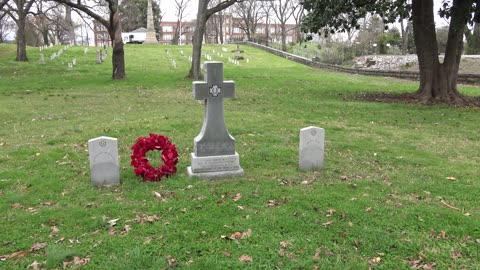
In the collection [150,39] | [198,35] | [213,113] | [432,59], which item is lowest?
[213,113]

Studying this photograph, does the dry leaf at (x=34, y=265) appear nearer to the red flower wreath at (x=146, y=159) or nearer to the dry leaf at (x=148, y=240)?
the dry leaf at (x=148, y=240)

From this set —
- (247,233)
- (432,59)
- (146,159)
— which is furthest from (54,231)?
(432,59)

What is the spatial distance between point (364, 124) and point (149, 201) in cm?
771

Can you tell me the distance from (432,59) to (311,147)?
11508 mm

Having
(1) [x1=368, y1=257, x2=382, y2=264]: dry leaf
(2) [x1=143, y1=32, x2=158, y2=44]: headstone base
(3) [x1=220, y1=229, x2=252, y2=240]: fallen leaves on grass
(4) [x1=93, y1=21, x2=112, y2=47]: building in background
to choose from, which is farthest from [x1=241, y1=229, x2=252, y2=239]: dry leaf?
(2) [x1=143, y1=32, x2=158, y2=44]: headstone base

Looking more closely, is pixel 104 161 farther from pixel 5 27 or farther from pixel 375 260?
pixel 5 27

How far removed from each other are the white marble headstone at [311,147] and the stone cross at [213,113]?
1226 millimetres

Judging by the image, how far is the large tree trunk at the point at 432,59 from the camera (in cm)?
1605

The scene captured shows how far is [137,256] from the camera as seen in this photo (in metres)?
4.36

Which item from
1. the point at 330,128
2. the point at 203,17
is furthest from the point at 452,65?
the point at 203,17

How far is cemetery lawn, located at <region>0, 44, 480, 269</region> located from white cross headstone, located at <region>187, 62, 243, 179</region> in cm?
28

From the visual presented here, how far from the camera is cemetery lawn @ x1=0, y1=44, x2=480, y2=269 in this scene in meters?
4.46

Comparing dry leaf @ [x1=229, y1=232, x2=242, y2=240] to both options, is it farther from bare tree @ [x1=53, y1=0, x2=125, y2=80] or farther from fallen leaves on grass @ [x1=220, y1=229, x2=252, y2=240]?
bare tree @ [x1=53, y1=0, x2=125, y2=80]

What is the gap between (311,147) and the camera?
7.12m
